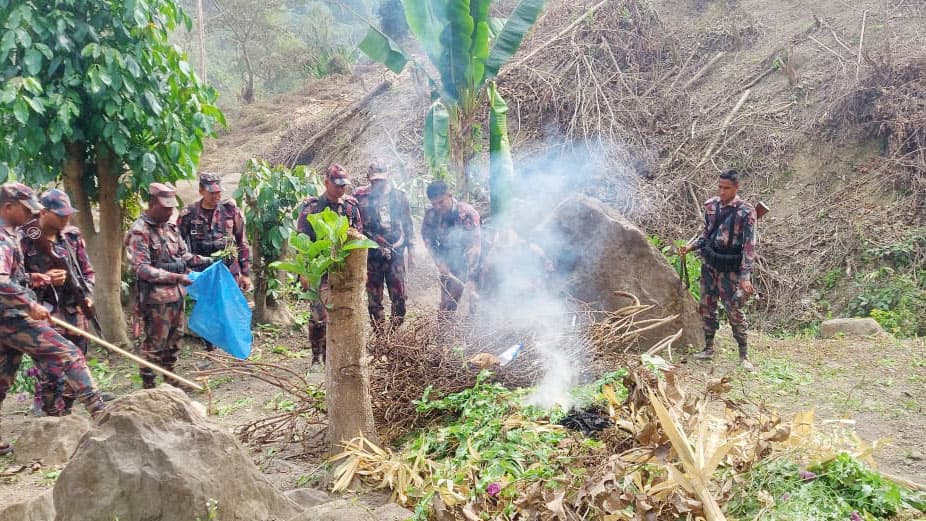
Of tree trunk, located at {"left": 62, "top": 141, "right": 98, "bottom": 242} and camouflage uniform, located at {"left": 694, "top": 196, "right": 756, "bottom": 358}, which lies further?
tree trunk, located at {"left": 62, "top": 141, "right": 98, "bottom": 242}

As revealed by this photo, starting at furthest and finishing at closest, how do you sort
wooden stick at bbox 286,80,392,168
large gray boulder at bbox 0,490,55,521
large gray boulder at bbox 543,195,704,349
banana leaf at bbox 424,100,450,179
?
wooden stick at bbox 286,80,392,168
banana leaf at bbox 424,100,450,179
large gray boulder at bbox 543,195,704,349
large gray boulder at bbox 0,490,55,521

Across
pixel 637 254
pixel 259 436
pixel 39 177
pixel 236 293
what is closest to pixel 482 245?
pixel 637 254

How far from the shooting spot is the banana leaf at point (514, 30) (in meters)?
7.86

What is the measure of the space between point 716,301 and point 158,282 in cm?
525

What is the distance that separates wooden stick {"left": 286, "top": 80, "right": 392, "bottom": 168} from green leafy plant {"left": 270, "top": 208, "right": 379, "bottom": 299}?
12249 millimetres

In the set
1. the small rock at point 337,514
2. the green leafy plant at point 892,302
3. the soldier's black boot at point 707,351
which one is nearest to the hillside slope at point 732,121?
A: the green leafy plant at point 892,302

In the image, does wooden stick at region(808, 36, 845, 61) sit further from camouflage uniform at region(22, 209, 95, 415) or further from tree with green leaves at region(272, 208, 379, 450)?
camouflage uniform at region(22, 209, 95, 415)

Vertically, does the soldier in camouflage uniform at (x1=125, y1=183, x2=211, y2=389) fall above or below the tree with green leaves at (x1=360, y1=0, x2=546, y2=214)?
below

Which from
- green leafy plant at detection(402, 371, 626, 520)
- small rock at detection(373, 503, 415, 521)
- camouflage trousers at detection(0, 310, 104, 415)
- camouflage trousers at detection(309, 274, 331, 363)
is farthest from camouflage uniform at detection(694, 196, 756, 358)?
camouflage trousers at detection(0, 310, 104, 415)

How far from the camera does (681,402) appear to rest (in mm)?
3207

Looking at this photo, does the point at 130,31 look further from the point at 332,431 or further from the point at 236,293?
the point at 332,431

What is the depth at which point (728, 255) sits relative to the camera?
20.9 ft

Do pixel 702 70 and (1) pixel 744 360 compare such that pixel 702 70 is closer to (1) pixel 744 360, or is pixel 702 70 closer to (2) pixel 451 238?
(1) pixel 744 360

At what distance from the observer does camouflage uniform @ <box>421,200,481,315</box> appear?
653 cm
